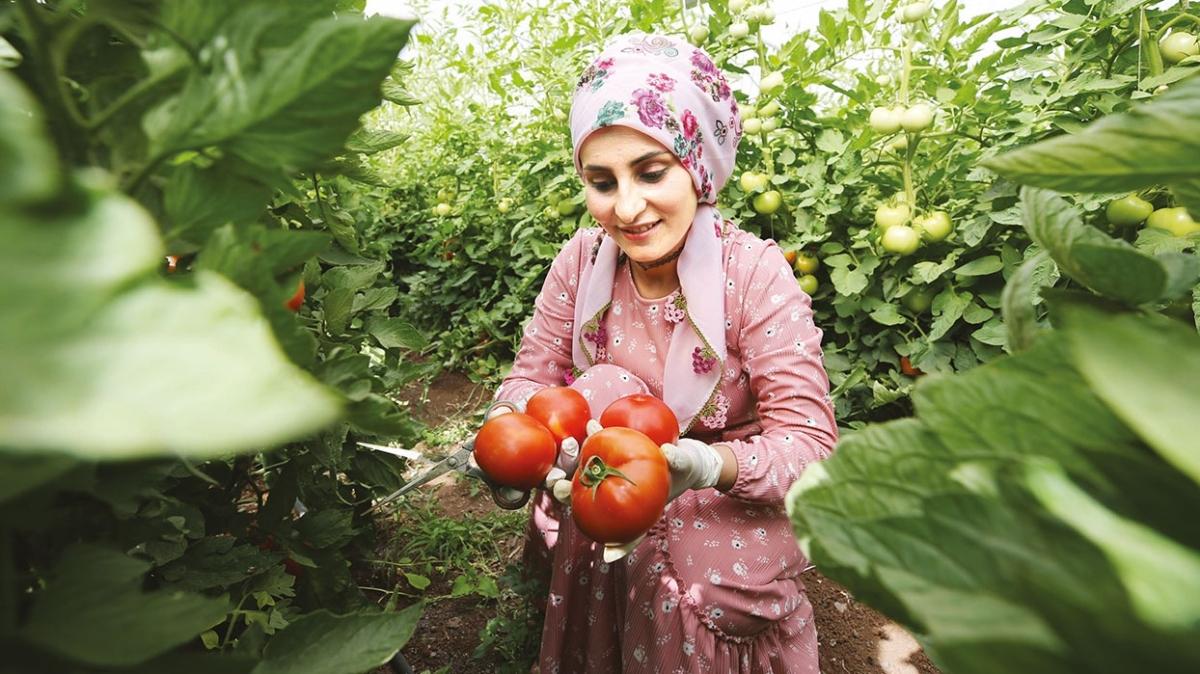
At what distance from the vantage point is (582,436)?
1.40 m

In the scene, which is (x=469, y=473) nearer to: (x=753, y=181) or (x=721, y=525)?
(x=721, y=525)

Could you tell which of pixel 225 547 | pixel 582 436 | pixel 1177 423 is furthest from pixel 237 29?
pixel 582 436

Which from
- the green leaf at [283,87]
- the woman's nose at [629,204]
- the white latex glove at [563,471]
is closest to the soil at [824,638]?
the white latex glove at [563,471]

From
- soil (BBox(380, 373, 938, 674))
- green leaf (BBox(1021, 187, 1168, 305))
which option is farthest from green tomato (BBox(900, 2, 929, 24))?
green leaf (BBox(1021, 187, 1168, 305))

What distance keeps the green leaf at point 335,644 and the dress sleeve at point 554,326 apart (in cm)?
131

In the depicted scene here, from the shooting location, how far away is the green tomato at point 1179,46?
144 cm

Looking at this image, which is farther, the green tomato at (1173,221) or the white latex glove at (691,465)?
the green tomato at (1173,221)

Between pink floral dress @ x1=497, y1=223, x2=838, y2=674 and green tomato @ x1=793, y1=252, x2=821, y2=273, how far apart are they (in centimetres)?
68

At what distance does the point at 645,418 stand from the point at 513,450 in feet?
0.85

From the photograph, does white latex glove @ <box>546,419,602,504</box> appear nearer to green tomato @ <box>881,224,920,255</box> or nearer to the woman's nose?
the woman's nose

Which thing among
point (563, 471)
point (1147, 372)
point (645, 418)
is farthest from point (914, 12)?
point (1147, 372)

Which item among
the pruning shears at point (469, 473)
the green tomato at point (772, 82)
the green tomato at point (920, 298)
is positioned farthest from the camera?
the green tomato at point (772, 82)

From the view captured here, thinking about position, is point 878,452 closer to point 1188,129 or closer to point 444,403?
point 1188,129

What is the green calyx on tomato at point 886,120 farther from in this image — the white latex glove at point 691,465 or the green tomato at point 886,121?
Result: the white latex glove at point 691,465
